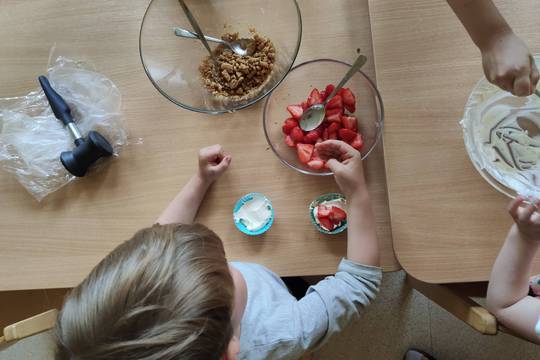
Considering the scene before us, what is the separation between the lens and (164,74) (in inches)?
33.1

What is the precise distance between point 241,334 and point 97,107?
53cm

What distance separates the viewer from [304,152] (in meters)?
0.78

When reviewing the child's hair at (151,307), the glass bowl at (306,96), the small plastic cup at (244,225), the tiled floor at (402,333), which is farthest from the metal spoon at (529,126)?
the tiled floor at (402,333)

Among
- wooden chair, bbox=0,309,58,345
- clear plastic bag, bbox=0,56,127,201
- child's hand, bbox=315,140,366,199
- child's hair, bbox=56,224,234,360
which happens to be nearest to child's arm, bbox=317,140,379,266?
child's hand, bbox=315,140,366,199

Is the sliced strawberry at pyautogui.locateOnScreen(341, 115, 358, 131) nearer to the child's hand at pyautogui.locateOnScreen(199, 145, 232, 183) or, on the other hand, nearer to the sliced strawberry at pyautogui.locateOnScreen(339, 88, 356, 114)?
the sliced strawberry at pyautogui.locateOnScreen(339, 88, 356, 114)

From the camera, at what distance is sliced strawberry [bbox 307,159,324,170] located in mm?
774

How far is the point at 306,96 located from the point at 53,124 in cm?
52

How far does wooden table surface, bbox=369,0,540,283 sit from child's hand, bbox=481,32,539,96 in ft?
0.34

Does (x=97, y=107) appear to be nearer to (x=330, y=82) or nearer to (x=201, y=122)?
(x=201, y=122)

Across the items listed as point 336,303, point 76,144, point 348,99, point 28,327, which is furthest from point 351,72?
point 28,327

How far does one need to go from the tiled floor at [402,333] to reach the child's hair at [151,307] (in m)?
0.79

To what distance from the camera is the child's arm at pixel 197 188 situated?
0.79 meters

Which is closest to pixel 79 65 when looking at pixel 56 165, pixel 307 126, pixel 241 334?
pixel 56 165

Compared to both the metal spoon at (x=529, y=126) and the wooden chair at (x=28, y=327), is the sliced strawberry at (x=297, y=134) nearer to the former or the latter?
the metal spoon at (x=529, y=126)
